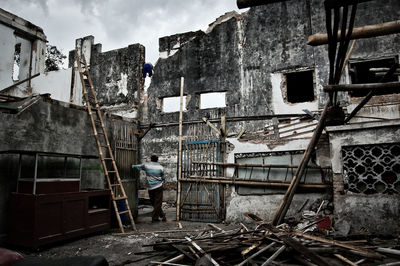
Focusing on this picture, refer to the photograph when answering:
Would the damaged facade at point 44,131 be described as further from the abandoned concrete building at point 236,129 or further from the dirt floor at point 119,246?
the dirt floor at point 119,246

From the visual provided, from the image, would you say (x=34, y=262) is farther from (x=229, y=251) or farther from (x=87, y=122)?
(x=87, y=122)

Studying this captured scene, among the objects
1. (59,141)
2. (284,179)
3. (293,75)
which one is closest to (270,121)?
(293,75)

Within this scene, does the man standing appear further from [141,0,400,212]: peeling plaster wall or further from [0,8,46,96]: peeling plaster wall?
[0,8,46,96]: peeling plaster wall

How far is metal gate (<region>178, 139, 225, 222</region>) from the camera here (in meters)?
8.65

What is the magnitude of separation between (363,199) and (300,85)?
10.6 m

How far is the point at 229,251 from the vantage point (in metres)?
4.54

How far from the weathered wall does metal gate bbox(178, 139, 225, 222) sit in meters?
2.63

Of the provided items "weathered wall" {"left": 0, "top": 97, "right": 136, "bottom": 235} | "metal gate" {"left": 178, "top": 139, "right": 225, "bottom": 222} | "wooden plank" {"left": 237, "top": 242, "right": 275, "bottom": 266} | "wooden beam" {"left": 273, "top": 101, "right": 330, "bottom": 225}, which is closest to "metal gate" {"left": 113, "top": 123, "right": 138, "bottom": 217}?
"weathered wall" {"left": 0, "top": 97, "right": 136, "bottom": 235}

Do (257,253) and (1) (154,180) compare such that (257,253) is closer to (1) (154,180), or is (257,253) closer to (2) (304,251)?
(2) (304,251)

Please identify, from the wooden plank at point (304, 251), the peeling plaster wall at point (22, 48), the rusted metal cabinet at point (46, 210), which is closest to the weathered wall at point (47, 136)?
the rusted metal cabinet at point (46, 210)

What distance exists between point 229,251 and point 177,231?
2919 millimetres

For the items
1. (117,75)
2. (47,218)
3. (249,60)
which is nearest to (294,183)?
(47,218)

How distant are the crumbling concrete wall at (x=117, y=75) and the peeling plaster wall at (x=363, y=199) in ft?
42.8

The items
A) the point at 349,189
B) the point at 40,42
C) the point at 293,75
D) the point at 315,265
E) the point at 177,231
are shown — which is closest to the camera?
the point at 315,265
